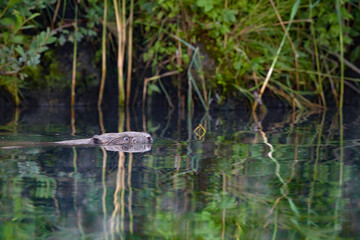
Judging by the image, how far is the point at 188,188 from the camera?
219 cm

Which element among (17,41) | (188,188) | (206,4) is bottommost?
(188,188)

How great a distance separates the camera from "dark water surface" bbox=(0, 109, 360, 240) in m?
1.67

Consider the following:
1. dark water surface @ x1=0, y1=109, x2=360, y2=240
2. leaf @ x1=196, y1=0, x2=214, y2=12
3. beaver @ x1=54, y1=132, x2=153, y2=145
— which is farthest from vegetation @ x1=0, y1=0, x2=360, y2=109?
beaver @ x1=54, y1=132, x2=153, y2=145

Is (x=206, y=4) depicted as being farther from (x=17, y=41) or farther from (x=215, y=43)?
(x=17, y=41)

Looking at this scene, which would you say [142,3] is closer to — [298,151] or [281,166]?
[298,151]

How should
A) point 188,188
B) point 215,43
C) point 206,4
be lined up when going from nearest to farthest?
1. point 188,188
2. point 206,4
3. point 215,43

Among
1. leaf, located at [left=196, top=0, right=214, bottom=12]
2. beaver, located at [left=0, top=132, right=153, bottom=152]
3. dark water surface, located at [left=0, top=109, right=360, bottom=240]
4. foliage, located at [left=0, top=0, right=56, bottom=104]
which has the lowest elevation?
dark water surface, located at [left=0, top=109, right=360, bottom=240]

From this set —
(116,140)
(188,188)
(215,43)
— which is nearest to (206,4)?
(215,43)

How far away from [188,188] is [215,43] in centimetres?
429

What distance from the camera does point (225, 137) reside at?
3881 mm

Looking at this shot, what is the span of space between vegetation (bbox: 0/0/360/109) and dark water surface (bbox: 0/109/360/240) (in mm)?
2179

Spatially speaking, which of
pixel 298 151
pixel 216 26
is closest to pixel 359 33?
pixel 216 26

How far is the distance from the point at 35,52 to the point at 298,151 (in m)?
2.93

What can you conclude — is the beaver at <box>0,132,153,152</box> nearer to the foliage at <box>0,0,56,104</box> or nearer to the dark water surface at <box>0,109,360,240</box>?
the dark water surface at <box>0,109,360,240</box>
